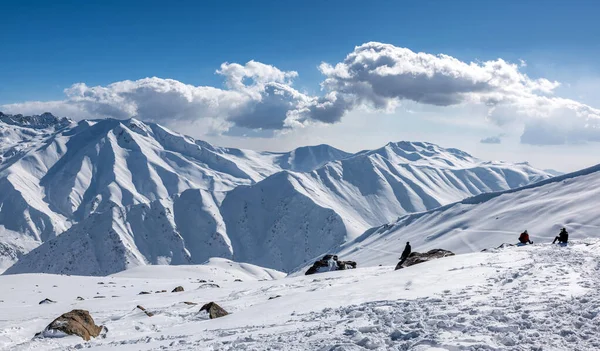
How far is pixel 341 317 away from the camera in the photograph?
15.6 meters

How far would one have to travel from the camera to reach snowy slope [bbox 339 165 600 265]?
92.9 meters

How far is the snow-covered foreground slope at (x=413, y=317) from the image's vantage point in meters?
11.5

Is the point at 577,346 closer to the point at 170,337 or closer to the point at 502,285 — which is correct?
the point at 502,285

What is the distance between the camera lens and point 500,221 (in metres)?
119

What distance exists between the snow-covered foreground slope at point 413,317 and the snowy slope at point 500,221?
67878 mm

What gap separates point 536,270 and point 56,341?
2119cm

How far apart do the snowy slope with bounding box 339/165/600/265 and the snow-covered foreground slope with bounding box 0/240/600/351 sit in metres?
67.9

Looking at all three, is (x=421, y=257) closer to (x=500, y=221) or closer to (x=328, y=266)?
(x=328, y=266)

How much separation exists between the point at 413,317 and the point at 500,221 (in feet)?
382

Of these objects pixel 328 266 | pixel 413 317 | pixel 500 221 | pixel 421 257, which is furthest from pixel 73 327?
pixel 500 221

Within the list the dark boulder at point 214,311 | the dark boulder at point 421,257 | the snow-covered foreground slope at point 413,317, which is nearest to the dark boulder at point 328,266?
the dark boulder at point 421,257

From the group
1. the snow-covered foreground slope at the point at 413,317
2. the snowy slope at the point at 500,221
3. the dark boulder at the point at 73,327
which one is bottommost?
the snowy slope at the point at 500,221

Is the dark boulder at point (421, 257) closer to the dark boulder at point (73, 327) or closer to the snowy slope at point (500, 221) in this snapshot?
the dark boulder at point (73, 327)

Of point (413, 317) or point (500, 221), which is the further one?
point (500, 221)
